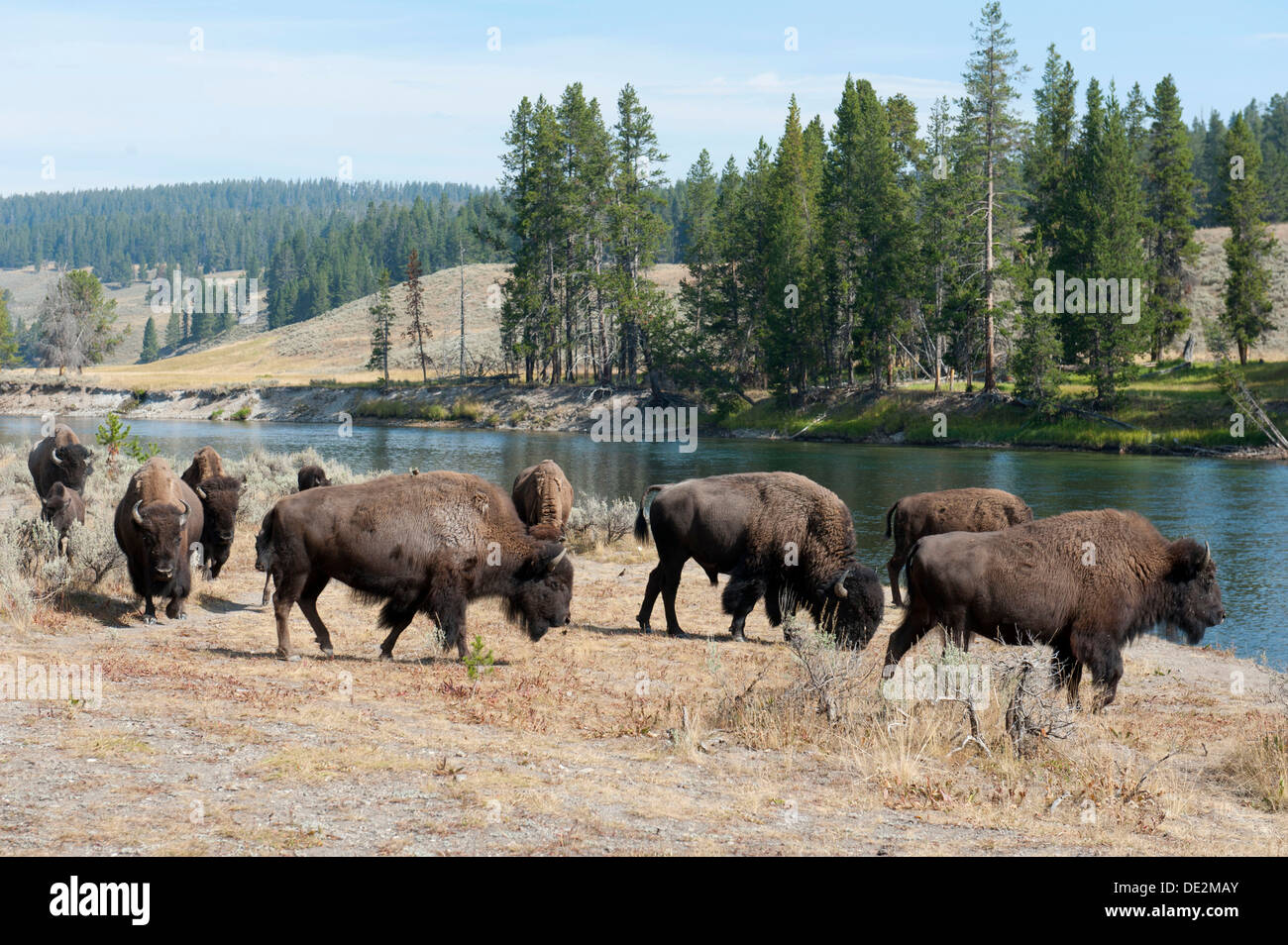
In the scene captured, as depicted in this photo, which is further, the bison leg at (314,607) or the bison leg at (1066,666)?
the bison leg at (314,607)

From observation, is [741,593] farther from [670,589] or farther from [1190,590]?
[1190,590]

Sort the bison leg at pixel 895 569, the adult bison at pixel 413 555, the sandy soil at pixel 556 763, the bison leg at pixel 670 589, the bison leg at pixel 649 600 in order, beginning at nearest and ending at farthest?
1. the sandy soil at pixel 556 763
2. the adult bison at pixel 413 555
3. the bison leg at pixel 670 589
4. the bison leg at pixel 649 600
5. the bison leg at pixel 895 569

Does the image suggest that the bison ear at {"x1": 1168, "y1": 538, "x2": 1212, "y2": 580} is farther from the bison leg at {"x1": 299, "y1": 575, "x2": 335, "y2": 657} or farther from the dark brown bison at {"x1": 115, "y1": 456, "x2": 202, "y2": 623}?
the dark brown bison at {"x1": 115, "y1": 456, "x2": 202, "y2": 623}

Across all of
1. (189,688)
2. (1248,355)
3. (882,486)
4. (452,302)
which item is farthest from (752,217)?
(452,302)

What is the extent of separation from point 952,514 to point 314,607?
7820 millimetres

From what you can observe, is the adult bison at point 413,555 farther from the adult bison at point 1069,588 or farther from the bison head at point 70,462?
the bison head at point 70,462

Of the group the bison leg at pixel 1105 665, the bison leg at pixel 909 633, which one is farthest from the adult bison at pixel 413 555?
the bison leg at pixel 1105 665

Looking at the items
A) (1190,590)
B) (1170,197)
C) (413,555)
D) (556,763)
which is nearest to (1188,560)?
(1190,590)

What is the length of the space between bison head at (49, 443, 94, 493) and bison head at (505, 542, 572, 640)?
9.91 meters

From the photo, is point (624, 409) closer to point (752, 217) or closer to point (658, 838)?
point (752, 217)

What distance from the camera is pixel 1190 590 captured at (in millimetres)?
9547

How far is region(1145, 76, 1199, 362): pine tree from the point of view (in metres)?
63.1

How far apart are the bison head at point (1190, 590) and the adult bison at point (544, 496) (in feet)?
22.6

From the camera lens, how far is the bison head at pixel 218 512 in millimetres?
13633
